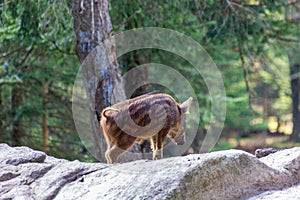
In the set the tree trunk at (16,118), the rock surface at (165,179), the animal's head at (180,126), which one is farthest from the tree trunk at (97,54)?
the tree trunk at (16,118)

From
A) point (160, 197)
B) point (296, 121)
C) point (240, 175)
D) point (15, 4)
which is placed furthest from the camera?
point (296, 121)

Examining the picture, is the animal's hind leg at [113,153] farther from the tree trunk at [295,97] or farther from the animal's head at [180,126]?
the tree trunk at [295,97]

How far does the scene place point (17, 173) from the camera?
449 centimetres

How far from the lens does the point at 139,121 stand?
15.6ft

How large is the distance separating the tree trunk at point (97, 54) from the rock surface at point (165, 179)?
7.67 feet

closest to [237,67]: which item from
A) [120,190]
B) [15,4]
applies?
[15,4]

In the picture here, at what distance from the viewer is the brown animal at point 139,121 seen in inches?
187

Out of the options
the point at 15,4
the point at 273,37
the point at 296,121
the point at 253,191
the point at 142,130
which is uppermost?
the point at 15,4

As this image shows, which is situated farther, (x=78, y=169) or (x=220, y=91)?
(x=220, y=91)

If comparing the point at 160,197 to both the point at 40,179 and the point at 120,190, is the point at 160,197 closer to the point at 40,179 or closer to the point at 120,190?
the point at 120,190

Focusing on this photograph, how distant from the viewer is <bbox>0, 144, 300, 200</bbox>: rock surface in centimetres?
377

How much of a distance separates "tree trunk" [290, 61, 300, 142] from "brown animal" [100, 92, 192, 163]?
651 inches

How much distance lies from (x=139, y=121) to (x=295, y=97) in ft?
59.1

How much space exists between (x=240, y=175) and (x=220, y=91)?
29.2ft
